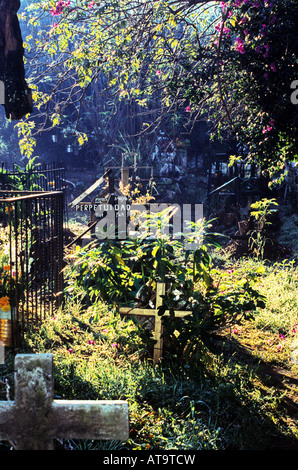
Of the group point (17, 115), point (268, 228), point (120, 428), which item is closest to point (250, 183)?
point (268, 228)

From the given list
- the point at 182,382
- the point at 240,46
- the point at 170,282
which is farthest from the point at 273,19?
the point at 182,382

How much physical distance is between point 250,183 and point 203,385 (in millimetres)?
8319

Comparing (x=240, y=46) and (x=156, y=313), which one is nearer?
(x=156, y=313)

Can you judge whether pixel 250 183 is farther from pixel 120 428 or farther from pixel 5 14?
pixel 120 428

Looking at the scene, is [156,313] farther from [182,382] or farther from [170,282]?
[182,382]

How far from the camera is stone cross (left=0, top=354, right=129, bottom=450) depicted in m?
1.67

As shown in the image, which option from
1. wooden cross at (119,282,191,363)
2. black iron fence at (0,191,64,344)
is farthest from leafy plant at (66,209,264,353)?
black iron fence at (0,191,64,344)

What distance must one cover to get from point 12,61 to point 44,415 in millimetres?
2996

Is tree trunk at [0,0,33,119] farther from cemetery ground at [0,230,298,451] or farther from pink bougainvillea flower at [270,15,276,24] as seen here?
pink bougainvillea flower at [270,15,276,24]

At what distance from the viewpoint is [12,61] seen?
3564mm

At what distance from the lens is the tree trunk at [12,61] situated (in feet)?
11.3

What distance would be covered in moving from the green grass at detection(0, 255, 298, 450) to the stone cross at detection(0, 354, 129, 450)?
763mm

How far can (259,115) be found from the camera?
4930mm

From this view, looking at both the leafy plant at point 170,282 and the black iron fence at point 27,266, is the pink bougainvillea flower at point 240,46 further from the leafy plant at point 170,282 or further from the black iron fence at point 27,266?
the black iron fence at point 27,266
